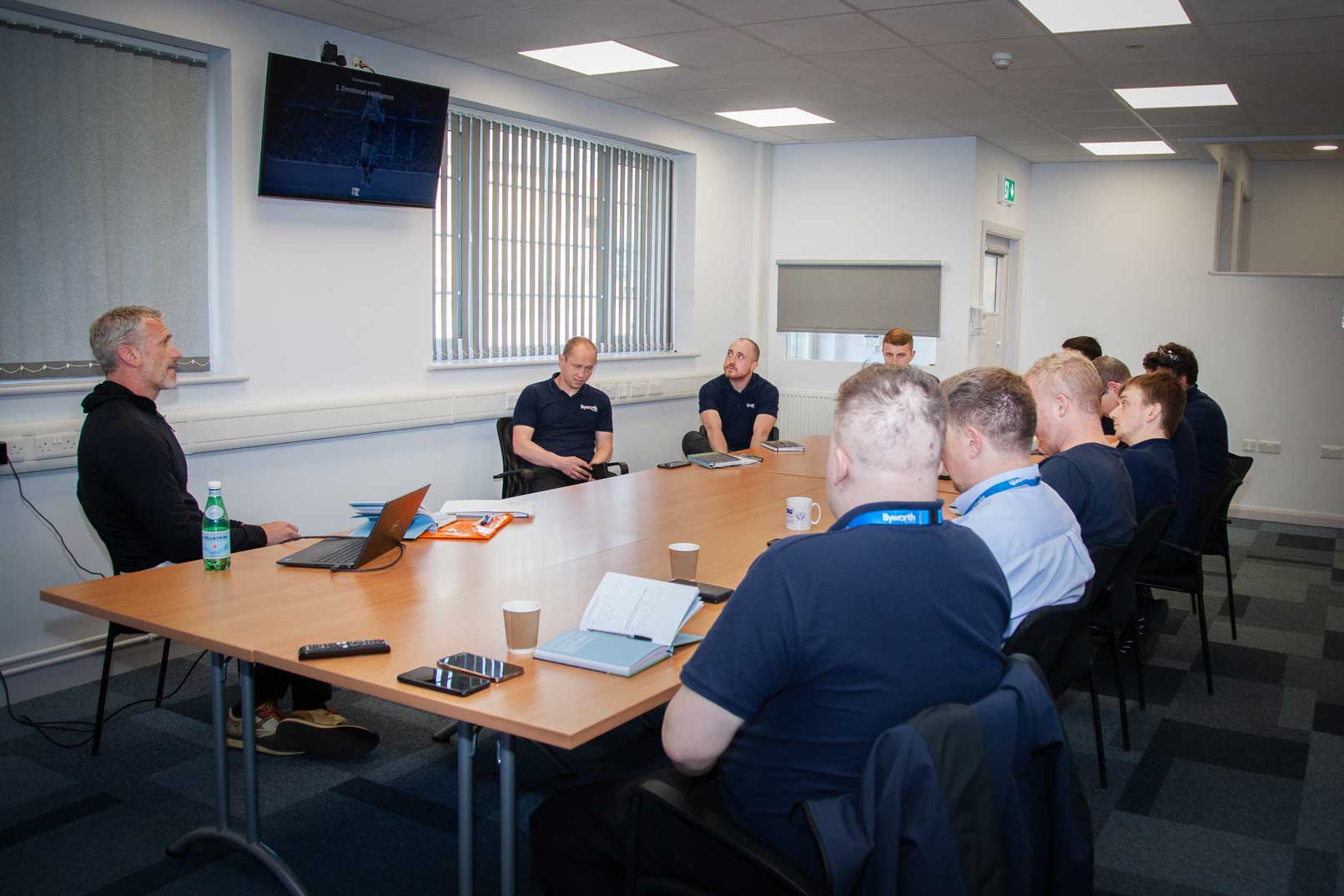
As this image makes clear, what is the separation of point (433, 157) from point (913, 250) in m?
4.02

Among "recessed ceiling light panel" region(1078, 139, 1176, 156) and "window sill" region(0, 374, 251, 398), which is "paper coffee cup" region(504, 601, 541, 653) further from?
"recessed ceiling light panel" region(1078, 139, 1176, 156)

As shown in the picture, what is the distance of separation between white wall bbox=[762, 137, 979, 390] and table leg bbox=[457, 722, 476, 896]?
6.37 meters

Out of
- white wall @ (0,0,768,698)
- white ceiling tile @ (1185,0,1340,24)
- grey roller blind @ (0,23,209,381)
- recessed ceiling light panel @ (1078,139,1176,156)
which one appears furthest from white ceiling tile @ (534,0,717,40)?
recessed ceiling light panel @ (1078,139,1176,156)

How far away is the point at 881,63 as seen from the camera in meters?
5.58

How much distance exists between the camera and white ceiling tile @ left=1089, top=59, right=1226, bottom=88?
5.44 m

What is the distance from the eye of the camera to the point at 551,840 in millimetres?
2180

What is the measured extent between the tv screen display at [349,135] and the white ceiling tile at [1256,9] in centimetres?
343

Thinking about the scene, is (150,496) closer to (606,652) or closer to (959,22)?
(606,652)

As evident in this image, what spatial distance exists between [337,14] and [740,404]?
10.2 ft

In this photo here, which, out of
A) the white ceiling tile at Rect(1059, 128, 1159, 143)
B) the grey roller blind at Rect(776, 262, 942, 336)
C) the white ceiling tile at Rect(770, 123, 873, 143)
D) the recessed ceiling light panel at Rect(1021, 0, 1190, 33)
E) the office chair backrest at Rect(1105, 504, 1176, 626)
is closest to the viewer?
the office chair backrest at Rect(1105, 504, 1176, 626)

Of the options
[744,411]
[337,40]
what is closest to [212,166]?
[337,40]

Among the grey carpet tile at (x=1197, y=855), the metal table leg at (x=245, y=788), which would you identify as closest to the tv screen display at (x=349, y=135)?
the metal table leg at (x=245, y=788)

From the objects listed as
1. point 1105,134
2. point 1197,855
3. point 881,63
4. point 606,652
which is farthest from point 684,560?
point 1105,134

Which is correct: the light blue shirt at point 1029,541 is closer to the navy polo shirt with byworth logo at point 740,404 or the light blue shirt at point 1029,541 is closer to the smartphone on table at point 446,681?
the smartphone on table at point 446,681
